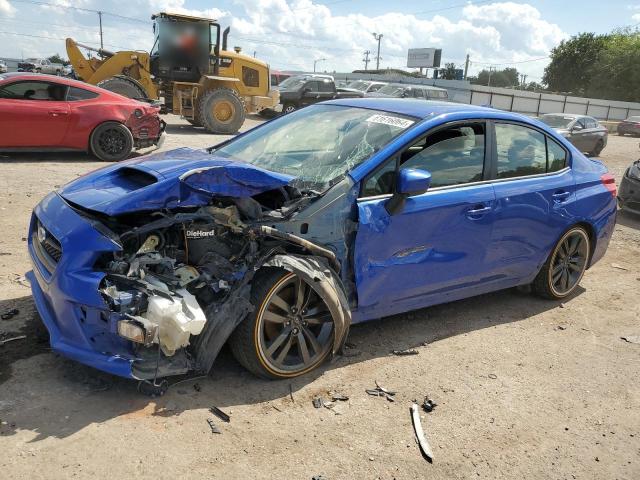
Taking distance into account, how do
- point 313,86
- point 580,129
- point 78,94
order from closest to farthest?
point 78,94 → point 580,129 → point 313,86

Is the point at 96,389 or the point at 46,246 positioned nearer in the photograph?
the point at 96,389

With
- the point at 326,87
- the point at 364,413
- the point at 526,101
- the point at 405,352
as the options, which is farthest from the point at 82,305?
the point at 526,101

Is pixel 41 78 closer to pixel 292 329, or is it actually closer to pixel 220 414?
pixel 292 329

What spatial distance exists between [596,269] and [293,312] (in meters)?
4.63

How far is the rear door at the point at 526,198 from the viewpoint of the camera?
14.4 ft

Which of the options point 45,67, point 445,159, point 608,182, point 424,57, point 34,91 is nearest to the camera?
point 445,159

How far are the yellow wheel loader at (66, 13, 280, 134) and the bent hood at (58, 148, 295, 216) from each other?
12.7 metres

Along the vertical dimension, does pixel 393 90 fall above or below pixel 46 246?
above

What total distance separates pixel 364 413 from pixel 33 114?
8.76m

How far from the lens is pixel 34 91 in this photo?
973 cm

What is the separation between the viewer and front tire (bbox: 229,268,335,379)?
3270 mm

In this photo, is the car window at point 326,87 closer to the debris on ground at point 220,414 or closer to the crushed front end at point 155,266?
the crushed front end at point 155,266

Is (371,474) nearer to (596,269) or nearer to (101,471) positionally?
(101,471)

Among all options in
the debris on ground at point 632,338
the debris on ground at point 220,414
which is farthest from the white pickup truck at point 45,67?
the debris on ground at point 632,338
